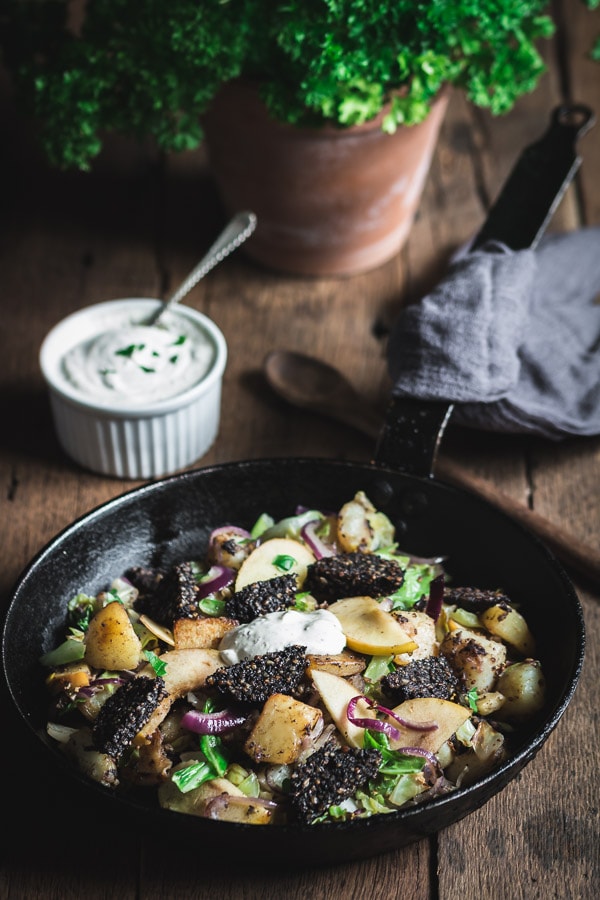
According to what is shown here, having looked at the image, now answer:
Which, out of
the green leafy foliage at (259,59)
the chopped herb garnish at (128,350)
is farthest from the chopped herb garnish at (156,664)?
the green leafy foliage at (259,59)

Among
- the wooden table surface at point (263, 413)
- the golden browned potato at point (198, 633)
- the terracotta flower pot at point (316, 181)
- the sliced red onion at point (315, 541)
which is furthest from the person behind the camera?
the terracotta flower pot at point (316, 181)

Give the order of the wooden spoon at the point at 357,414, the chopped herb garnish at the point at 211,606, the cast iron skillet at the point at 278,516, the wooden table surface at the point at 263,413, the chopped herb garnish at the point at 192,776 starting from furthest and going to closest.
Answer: the wooden spoon at the point at 357,414 < the chopped herb garnish at the point at 211,606 < the wooden table surface at the point at 263,413 < the chopped herb garnish at the point at 192,776 < the cast iron skillet at the point at 278,516

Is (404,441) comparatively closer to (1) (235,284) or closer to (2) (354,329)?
(2) (354,329)

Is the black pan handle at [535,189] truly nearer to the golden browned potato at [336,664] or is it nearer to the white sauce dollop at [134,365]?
the white sauce dollop at [134,365]

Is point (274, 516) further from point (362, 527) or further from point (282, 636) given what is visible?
point (282, 636)

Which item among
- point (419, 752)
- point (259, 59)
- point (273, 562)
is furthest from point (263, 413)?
point (419, 752)

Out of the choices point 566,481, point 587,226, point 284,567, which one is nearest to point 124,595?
point 284,567
